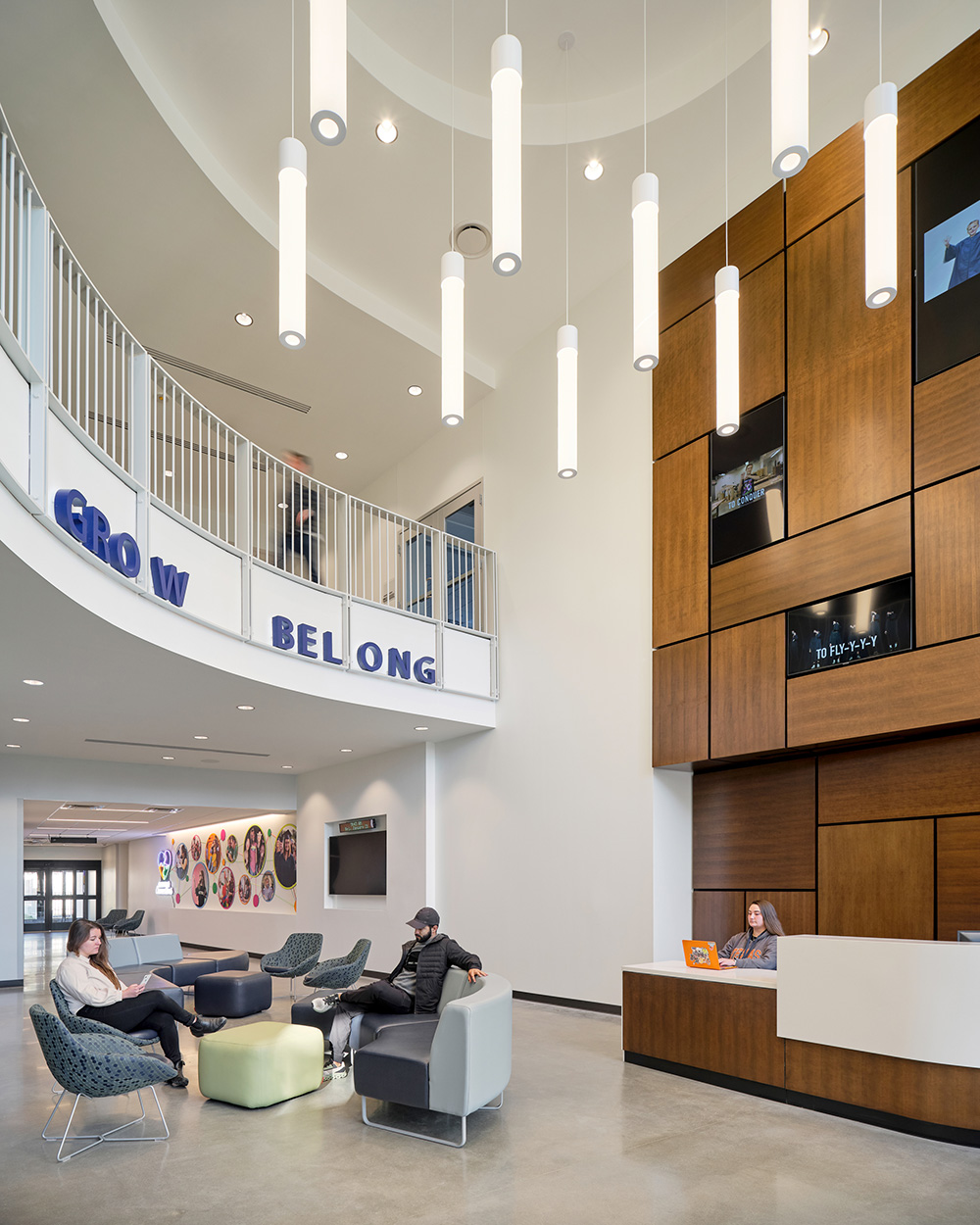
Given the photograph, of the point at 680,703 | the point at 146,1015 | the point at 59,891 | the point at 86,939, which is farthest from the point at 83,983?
the point at 59,891

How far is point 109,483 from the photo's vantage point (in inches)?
242

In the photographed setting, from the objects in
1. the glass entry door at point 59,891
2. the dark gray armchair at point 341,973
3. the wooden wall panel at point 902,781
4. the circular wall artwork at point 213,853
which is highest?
the wooden wall panel at point 902,781

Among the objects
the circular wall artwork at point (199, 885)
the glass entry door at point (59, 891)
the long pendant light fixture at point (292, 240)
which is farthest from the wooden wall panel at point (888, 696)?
the glass entry door at point (59, 891)

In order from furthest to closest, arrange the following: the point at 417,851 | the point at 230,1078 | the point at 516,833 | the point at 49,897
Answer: the point at 49,897
the point at 417,851
the point at 516,833
the point at 230,1078

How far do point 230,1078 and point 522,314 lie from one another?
348 inches

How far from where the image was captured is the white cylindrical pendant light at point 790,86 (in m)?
3.87

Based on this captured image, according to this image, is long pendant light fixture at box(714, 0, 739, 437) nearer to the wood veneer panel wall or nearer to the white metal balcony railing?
the white metal balcony railing

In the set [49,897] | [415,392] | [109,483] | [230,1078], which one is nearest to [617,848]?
[230,1078]

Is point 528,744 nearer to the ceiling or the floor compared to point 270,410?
nearer to the floor

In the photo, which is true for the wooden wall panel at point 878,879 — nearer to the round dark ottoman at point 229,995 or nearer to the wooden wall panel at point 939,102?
the wooden wall panel at point 939,102

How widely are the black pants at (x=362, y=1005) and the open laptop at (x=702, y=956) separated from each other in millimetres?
2095

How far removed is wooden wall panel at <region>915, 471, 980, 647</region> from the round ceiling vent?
222 inches

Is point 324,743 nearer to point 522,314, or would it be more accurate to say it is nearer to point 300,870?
point 300,870

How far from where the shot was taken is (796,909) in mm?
7875
